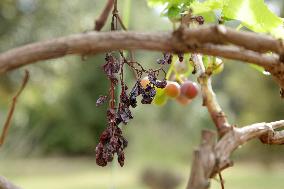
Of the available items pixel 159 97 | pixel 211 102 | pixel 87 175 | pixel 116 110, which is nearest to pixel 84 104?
pixel 87 175

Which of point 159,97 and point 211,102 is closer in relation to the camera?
point 211,102

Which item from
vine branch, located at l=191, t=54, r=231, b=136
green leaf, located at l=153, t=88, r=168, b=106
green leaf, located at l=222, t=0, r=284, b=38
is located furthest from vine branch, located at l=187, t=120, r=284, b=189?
green leaf, located at l=153, t=88, r=168, b=106

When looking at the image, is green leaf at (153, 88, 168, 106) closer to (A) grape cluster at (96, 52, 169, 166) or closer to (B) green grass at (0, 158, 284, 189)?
(A) grape cluster at (96, 52, 169, 166)

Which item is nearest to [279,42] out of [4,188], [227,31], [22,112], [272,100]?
[227,31]

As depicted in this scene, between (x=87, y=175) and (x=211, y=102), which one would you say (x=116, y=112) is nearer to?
(x=211, y=102)

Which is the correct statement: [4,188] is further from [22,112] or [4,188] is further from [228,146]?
[22,112]

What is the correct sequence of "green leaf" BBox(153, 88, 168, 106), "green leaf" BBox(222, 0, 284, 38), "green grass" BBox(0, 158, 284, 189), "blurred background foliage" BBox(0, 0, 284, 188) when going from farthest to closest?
"blurred background foliage" BBox(0, 0, 284, 188)
"green grass" BBox(0, 158, 284, 189)
"green leaf" BBox(153, 88, 168, 106)
"green leaf" BBox(222, 0, 284, 38)

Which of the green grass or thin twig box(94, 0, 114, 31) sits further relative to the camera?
the green grass

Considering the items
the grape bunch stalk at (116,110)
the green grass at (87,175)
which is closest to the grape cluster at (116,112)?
the grape bunch stalk at (116,110)
